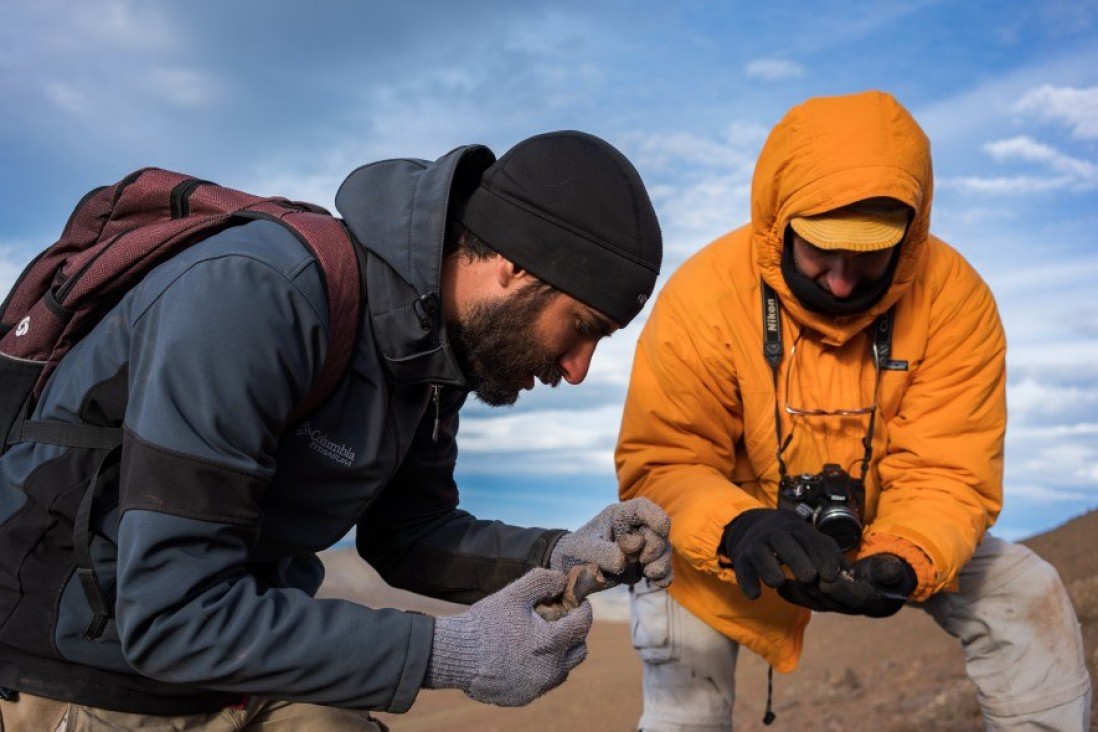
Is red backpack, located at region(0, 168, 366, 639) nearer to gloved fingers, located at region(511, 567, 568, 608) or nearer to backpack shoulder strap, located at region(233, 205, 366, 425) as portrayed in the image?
backpack shoulder strap, located at region(233, 205, 366, 425)

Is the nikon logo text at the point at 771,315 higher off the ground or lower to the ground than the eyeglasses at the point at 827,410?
higher

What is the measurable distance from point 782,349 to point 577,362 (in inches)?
57.2

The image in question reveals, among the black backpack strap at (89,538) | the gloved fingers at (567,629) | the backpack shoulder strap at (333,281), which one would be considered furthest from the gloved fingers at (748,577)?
the black backpack strap at (89,538)

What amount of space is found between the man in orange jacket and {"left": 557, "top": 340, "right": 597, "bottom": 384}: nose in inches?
49.8

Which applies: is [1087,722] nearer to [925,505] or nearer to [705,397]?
[925,505]

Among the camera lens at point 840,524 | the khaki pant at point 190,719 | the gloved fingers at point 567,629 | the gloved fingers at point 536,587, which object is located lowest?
the khaki pant at point 190,719

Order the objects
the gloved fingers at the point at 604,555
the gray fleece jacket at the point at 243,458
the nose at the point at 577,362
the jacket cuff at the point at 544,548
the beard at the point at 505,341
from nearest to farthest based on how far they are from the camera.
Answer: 1. the gray fleece jacket at the point at 243,458
2. the beard at the point at 505,341
3. the nose at the point at 577,362
4. the gloved fingers at the point at 604,555
5. the jacket cuff at the point at 544,548

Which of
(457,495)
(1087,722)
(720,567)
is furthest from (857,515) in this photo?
(457,495)

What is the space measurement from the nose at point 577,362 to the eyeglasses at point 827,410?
1.44 meters

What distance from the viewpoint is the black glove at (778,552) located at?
13.5ft

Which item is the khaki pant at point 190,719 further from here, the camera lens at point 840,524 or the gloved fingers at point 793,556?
the camera lens at point 840,524

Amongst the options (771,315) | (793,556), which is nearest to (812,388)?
(771,315)

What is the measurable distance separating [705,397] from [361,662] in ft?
7.21

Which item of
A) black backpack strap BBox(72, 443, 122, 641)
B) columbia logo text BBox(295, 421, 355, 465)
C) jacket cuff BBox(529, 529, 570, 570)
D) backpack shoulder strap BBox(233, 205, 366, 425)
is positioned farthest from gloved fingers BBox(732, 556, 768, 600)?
black backpack strap BBox(72, 443, 122, 641)
